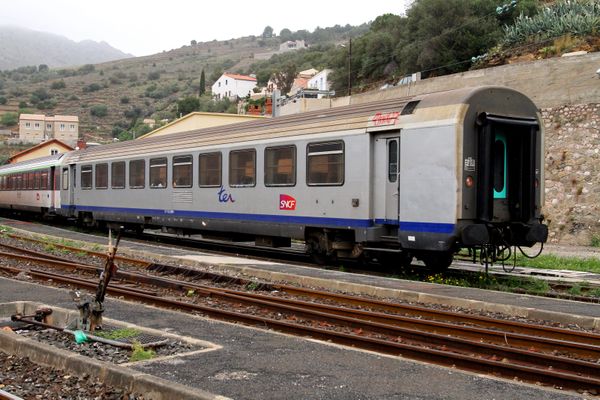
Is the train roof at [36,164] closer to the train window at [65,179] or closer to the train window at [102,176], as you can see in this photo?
the train window at [65,179]

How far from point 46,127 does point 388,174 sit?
411 ft

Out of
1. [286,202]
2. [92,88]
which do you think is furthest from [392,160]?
[92,88]

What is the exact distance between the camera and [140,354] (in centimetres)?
614

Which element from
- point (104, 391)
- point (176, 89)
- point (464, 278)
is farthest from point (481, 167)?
point (176, 89)

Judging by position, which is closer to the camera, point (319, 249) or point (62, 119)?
point (319, 249)

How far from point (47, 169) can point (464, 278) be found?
840 inches

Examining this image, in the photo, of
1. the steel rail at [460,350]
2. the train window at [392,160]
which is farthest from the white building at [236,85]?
the steel rail at [460,350]

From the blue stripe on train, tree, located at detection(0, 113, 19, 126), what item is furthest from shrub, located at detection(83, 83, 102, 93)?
the blue stripe on train

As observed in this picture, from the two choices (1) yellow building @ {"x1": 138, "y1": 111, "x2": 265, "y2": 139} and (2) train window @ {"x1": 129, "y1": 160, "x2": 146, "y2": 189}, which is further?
(1) yellow building @ {"x1": 138, "y1": 111, "x2": 265, "y2": 139}

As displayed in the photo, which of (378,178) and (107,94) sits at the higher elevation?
(107,94)

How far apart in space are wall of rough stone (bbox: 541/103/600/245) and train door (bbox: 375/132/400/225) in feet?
33.1

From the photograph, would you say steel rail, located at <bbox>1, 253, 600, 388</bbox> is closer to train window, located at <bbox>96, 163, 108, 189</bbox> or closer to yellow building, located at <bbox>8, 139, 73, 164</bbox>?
train window, located at <bbox>96, 163, 108, 189</bbox>

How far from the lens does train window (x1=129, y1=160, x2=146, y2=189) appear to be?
67.6ft

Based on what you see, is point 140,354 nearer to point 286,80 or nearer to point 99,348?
point 99,348
